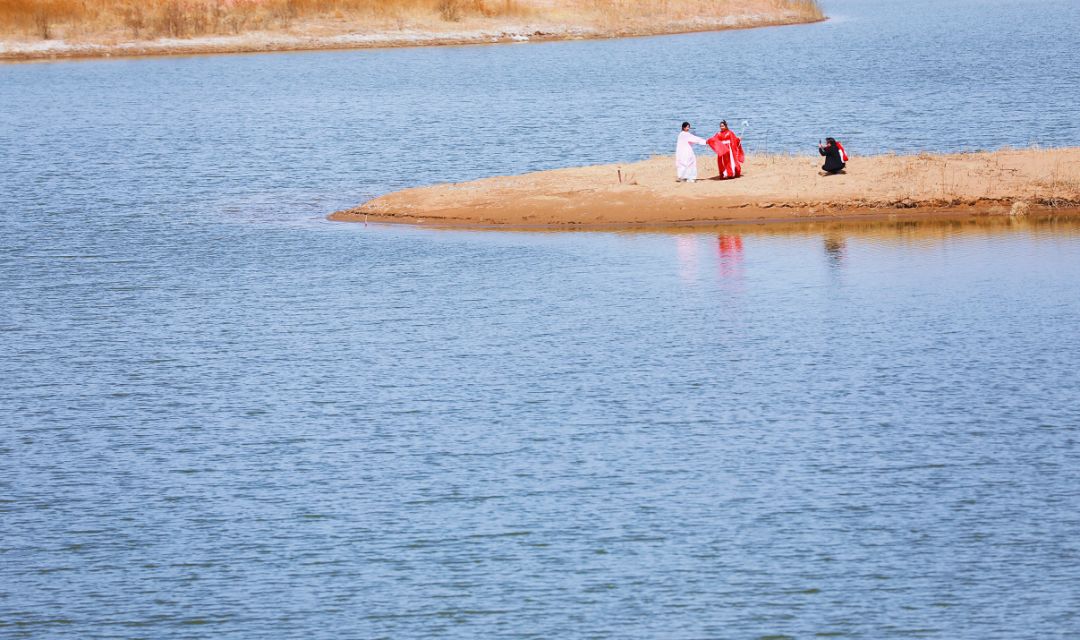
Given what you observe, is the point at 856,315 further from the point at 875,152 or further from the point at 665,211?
the point at 875,152

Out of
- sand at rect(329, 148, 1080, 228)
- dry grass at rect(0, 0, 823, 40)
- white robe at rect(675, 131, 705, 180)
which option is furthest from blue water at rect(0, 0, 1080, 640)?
dry grass at rect(0, 0, 823, 40)

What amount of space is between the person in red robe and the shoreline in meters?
87.6

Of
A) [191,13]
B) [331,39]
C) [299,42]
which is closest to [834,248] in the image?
[331,39]

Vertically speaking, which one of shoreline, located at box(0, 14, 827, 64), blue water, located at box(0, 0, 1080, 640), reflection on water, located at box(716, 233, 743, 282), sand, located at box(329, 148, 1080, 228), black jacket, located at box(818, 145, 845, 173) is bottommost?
blue water, located at box(0, 0, 1080, 640)

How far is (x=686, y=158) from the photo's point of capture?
4538cm

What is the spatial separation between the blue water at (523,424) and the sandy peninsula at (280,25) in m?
74.6

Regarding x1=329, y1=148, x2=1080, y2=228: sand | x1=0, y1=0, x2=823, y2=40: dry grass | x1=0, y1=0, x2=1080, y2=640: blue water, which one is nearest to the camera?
x1=0, y1=0, x2=1080, y2=640: blue water

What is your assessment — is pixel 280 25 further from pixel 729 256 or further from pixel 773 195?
pixel 729 256

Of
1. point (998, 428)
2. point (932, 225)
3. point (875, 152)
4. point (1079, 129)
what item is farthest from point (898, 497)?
point (1079, 129)

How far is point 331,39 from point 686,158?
89.4 m

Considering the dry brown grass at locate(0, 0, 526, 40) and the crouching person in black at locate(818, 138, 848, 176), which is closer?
the crouching person in black at locate(818, 138, 848, 176)

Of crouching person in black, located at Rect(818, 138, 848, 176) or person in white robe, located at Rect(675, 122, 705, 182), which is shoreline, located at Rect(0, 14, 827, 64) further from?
crouching person in black, located at Rect(818, 138, 848, 176)

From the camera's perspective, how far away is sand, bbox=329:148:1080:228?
43219mm

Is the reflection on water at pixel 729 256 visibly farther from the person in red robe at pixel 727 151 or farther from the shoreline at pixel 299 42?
the shoreline at pixel 299 42
